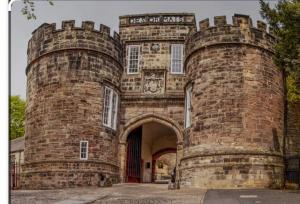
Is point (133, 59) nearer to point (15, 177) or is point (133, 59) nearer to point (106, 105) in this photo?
point (106, 105)

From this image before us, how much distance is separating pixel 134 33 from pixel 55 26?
354cm

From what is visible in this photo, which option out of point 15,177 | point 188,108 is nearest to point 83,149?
point 15,177

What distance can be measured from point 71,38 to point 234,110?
6356 mm

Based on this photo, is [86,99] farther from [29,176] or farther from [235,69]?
[235,69]

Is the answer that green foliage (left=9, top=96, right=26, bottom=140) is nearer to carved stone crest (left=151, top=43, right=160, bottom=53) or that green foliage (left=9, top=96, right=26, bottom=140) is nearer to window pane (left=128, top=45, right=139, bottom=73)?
window pane (left=128, top=45, right=139, bottom=73)

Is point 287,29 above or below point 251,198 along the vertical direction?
above

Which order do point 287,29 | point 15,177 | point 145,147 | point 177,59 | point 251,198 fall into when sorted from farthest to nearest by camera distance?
point 145,147 < point 177,59 < point 15,177 < point 287,29 < point 251,198

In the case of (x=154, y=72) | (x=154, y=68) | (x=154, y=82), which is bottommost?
(x=154, y=82)

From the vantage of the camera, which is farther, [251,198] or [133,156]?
[133,156]

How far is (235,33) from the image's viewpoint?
46.6 ft

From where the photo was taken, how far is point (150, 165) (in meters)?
22.5

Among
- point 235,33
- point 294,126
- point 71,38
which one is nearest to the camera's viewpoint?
point 235,33

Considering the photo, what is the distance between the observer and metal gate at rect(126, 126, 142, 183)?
17688mm

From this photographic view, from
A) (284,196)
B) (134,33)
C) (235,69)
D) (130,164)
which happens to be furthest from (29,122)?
(284,196)
